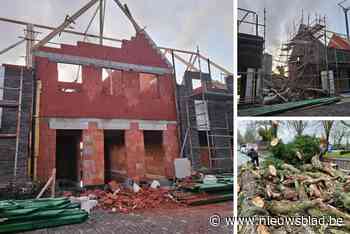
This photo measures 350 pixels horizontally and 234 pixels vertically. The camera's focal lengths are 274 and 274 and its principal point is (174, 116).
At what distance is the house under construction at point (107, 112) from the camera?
6.35 metres

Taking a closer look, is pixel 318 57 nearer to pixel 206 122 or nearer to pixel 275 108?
pixel 275 108

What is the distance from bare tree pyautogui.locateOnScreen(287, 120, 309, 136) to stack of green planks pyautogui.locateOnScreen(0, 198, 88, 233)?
3.56 metres

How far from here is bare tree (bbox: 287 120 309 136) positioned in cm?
245

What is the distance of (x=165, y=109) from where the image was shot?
833 cm

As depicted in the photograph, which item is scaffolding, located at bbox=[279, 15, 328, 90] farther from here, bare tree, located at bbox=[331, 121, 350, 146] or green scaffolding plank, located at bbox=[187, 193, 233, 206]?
green scaffolding plank, located at bbox=[187, 193, 233, 206]

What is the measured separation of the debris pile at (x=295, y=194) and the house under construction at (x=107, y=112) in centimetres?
491

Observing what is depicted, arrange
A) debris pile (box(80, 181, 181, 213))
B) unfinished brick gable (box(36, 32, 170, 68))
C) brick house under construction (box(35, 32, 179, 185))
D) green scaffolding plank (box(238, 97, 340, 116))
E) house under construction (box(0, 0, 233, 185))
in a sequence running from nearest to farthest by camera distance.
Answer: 1. green scaffolding plank (box(238, 97, 340, 116))
2. debris pile (box(80, 181, 181, 213))
3. house under construction (box(0, 0, 233, 185))
4. brick house under construction (box(35, 32, 179, 185))
5. unfinished brick gable (box(36, 32, 170, 68))

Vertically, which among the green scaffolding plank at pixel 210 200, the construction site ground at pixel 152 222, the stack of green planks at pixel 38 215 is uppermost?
the stack of green planks at pixel 38 215

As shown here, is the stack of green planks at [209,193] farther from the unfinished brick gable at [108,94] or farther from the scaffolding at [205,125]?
the unfinished brick gable at [108,94]

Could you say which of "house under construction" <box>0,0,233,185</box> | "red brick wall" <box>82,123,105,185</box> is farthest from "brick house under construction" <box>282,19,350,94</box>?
"red brick wall" <box>82,123,105,185</box>

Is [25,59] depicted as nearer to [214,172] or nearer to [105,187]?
A: [105,187]

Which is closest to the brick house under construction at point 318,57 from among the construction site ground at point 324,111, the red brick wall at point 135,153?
the construction site ground at point 324,111

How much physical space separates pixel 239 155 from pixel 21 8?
6169 millimetres

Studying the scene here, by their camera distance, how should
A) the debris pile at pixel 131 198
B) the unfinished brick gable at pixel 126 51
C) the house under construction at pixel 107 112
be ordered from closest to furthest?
the debris pile at pixel 131 198
the house under construction at pixel 107 112
the unfinished brick gable at pixel 126 51
